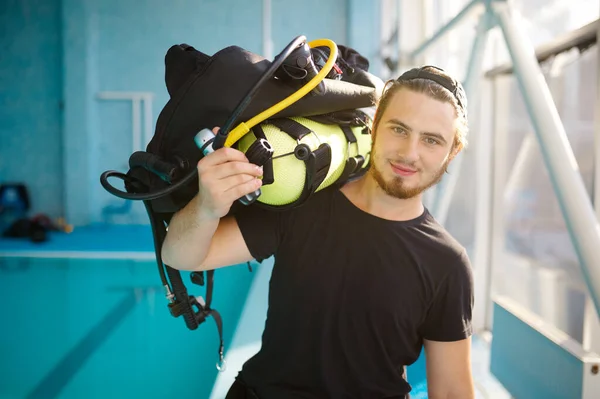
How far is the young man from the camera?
109cm

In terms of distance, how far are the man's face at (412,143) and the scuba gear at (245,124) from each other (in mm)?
196

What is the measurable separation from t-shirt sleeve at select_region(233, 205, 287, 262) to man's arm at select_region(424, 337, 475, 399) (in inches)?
19.2

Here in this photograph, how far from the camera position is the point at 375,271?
1.11m

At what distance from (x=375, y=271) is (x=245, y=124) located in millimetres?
519

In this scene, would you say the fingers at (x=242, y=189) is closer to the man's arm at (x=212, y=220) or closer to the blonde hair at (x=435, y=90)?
the man's arm at (x=212, y=220)

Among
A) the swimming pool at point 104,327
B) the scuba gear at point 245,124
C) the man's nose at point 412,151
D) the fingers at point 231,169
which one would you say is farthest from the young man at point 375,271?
the swimming pool at point 104,327

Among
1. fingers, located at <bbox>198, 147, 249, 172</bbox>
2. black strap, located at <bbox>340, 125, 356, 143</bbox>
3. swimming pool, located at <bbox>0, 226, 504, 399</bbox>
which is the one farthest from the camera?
swimming pool, located at <bbox>0, 226, 504, 399</bbox>

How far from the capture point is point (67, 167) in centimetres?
656

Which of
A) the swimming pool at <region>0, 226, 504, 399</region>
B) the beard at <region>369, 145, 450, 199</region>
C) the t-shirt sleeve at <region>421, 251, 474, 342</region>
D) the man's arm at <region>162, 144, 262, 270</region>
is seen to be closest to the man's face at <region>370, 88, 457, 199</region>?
the beard at <region>369, 145, 450, 199</region>

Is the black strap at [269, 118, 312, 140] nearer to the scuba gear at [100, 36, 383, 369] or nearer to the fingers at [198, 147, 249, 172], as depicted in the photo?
the scuba gear at [100, 36, 383, 369]

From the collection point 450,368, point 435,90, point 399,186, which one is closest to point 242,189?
point 399,186

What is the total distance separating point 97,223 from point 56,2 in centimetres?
330

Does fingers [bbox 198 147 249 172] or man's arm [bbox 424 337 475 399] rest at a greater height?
fingers [bbox 198 147 249 172]

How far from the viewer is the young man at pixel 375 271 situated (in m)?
1.09
